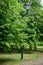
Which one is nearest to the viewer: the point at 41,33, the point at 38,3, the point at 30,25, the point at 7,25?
the point at 7,25

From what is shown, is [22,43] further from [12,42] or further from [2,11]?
[2,11]

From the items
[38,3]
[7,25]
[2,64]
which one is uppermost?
[38,3]

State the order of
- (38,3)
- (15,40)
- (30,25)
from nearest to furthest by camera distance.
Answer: (15,40)
(30,25)
(38,3)

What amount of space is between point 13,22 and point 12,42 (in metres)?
1.53

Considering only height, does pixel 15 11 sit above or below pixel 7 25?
above

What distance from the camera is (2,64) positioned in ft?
62.2

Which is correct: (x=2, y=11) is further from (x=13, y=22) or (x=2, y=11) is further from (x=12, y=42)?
(x=12, y=42)

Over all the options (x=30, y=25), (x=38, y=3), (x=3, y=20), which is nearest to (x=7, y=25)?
(x=3, y=20)

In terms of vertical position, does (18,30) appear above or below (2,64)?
above

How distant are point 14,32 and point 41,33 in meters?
Answer: 12.4

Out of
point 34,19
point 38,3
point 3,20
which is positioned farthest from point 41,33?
point 3,20

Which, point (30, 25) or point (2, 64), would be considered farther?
point (30, 25)

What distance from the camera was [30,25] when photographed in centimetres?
2784

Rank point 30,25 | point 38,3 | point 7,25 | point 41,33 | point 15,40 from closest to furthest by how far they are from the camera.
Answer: point 7,25 → point 15,40 → point 30,25 → point 41,33 → point 38,3
